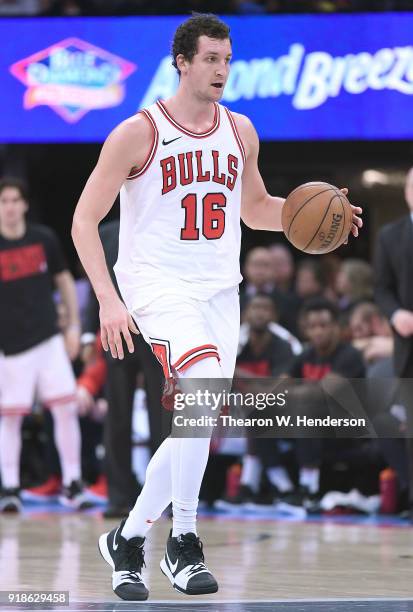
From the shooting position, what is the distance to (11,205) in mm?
9477

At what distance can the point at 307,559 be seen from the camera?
255 inches

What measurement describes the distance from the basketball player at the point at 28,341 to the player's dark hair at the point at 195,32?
15.0ft

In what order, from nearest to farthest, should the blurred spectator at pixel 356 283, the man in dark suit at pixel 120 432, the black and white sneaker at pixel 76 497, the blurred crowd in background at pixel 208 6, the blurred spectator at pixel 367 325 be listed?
the man in dark suit at pixel 120 432
the black and white sneaker at pixel 76 497
the blurred spectator at pixel 367 325
the blurred spectator at pixel 356 283
the blurred crowd in background at pixel 208 6

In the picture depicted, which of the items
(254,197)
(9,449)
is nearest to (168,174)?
(254,197)

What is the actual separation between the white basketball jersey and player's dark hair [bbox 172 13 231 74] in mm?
263

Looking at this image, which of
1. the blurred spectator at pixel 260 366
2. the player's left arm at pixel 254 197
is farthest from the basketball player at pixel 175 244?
the blurred spectator at pixel 260 366

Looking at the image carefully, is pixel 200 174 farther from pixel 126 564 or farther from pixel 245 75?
pixel 245 75

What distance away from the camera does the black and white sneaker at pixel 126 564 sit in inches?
194

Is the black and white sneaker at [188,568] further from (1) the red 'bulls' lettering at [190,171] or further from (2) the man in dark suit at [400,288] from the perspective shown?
(2) the man in dark suit at [400,288]

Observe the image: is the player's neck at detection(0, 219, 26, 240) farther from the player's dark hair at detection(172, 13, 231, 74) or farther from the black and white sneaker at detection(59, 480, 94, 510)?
the player's dark hair at detection(172, 13, 231, 74)

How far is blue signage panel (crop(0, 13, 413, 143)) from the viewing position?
1198 centimetres

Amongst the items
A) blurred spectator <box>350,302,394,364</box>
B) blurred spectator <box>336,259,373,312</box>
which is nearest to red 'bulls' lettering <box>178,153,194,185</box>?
blurred spectator <box>350,302,394,364</box>

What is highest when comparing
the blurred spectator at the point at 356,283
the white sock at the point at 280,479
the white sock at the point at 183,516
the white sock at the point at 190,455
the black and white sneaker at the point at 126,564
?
the blurred spectator at the point at 356,283

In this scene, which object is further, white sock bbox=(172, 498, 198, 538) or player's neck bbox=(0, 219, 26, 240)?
player's neck bbox=(0, 219, 26, 240)
